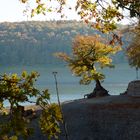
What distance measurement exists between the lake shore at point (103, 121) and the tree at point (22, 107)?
25177 mm

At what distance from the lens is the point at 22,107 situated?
8195mm

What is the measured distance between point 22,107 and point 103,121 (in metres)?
29.6

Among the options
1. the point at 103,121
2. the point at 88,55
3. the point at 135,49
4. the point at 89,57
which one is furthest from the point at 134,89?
the point at 103,121

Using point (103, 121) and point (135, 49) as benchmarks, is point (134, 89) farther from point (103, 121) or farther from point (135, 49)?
point (103, 121)

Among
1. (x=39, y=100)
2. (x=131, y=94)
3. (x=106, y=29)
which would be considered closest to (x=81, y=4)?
(x=106, y=29)

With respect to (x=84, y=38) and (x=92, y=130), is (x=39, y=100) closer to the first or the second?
(x=92, y=130)

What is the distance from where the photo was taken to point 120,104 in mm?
42469

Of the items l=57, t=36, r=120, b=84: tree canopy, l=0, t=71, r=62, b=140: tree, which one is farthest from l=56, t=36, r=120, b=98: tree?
l=0, t=71, r=62, b=140: tree

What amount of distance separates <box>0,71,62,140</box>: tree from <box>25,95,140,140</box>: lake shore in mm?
25177

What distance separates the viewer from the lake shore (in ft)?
113

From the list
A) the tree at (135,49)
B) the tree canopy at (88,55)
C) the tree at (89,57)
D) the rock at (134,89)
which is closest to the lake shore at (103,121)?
the rock at (134,89)

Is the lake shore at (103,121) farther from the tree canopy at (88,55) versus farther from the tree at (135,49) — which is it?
the tree canopy at (88,55)

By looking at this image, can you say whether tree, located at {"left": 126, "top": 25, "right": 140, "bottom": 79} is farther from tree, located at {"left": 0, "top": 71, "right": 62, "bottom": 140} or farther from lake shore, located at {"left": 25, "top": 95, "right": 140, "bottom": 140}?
tree, located at {"left": 0, "top": 71, "right": 62, "bottom": 140}

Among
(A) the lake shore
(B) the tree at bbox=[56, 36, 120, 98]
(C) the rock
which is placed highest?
(B) the tree at bbox=[56, 36, 120, 98]
